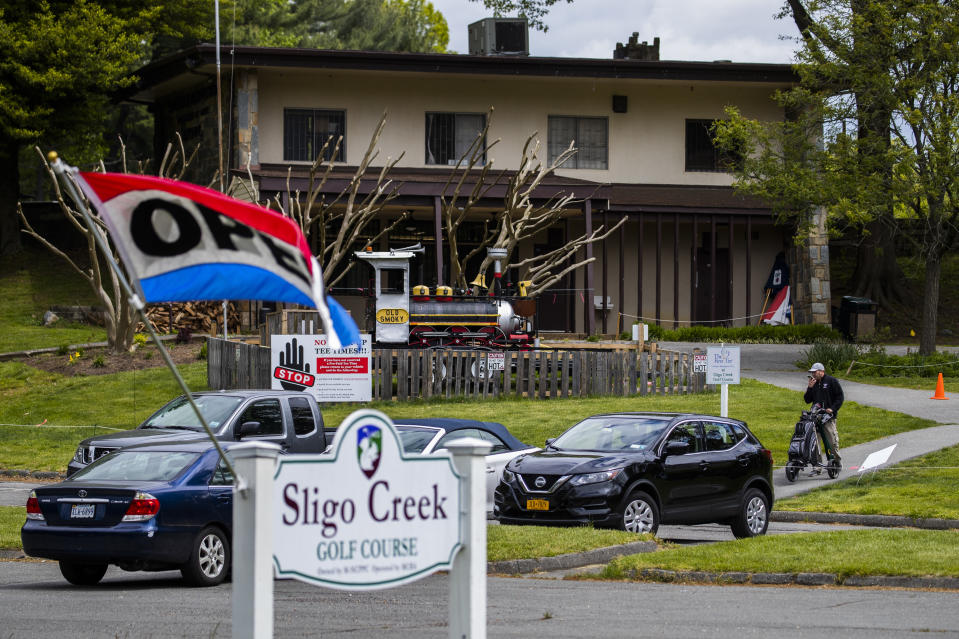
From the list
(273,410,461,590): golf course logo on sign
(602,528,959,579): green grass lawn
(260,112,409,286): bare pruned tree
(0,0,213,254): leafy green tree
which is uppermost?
(0,0,213,254): leafy green tree

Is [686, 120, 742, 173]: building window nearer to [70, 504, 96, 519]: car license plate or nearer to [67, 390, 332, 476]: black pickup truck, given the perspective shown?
[67, 390, 332, 476]: black pickup truck

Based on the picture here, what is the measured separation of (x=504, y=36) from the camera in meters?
41.9

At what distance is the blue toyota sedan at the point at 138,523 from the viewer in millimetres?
11695

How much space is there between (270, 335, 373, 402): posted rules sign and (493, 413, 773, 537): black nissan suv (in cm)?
878

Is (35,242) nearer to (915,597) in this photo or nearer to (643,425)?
(643,425)

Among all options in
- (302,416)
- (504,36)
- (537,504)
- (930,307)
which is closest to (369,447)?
(537,504)

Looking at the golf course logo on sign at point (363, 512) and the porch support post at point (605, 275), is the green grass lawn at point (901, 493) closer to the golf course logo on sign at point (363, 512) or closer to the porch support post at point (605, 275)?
the golf course logo on sign at point (363, 512)

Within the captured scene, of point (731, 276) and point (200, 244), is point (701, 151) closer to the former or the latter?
point (731, 276)

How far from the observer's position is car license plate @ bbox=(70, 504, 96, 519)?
1187 centimetres

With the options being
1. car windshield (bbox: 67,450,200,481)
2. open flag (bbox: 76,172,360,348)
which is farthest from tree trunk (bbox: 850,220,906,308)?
open flag (bbox: 76,172,360,348)

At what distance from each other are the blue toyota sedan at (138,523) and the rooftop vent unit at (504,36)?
103ft

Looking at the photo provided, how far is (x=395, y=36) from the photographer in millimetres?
61625

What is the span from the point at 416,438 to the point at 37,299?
26411mm

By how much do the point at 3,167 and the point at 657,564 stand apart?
36.1 meters
